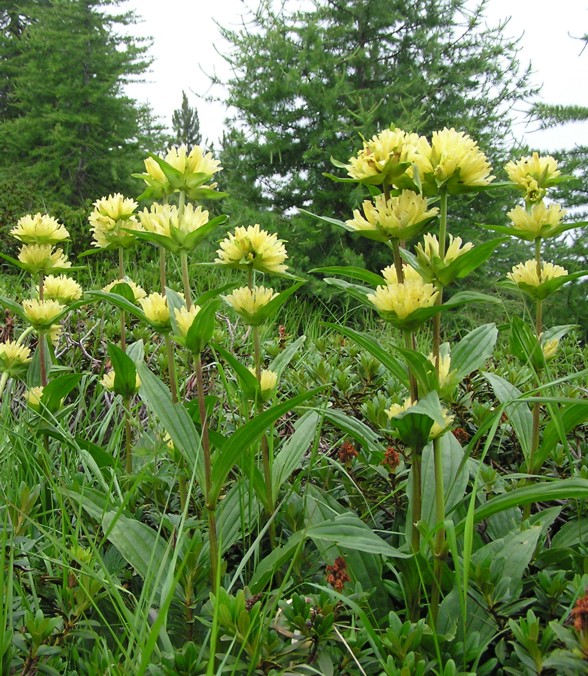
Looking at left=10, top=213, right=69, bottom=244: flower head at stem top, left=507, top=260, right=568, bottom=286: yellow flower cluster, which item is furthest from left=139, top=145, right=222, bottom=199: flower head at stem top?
left=507, top=260, right=568, bottom=286: yellow flower cluster

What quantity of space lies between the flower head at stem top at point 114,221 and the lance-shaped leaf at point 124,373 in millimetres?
338

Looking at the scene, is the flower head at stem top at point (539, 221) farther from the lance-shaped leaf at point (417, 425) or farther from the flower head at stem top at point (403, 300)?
Result: the lance-shaped leaf at point (417, 425)

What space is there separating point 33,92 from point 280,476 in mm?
17673

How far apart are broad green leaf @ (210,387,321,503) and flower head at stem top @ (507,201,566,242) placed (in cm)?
79

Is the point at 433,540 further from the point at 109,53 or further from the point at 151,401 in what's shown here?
the point at 109,53

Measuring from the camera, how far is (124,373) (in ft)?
4.90

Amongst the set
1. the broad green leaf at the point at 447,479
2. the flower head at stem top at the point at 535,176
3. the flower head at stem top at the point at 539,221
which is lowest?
the broad green leaf at the point at 447,479

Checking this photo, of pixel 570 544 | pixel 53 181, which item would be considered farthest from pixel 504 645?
pixel 53 181

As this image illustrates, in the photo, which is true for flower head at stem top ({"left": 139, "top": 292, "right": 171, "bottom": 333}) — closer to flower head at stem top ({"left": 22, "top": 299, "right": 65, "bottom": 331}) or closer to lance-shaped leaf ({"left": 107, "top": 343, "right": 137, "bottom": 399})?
lance-shaped leaf ({"left": 107, "top": 343, "right": 137, "bottom": 399})

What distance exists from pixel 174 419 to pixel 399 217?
0.62 m

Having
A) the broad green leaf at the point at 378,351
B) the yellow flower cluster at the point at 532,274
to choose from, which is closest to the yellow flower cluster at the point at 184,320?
the broad green leaf at the point at 378,351

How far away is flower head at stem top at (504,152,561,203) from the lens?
1428 mm

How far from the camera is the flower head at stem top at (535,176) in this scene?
1428mm

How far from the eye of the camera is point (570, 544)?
3.87ft
